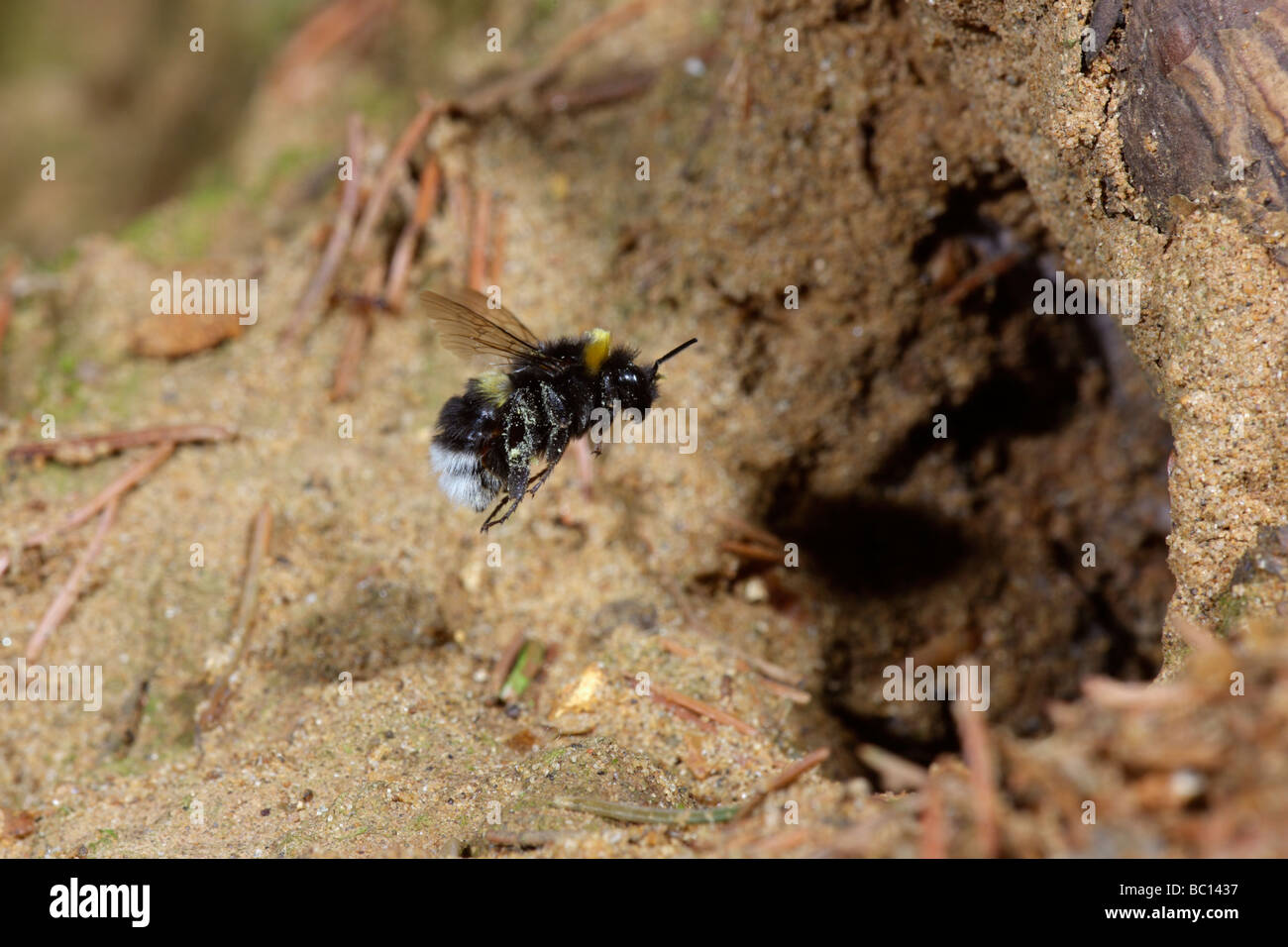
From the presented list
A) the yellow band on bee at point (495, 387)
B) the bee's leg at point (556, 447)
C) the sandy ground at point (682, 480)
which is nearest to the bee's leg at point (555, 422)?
the bee's leg at point (556, 447)

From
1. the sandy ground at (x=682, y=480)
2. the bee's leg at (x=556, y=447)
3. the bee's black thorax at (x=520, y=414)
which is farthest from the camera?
the bee's leg at (x=556, y=447)

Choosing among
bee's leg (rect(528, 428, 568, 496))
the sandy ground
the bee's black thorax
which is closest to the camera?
the sandy ground

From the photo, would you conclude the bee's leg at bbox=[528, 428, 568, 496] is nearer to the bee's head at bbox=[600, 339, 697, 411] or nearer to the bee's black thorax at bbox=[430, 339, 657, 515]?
the bee's black thorax at bbox=[430, 339, 657, 515]

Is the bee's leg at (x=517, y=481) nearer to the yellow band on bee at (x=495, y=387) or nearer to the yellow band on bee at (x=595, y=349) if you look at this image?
the yellow band on bee at (x=495, y=387)

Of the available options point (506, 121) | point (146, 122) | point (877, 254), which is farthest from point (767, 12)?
point (146, 122)

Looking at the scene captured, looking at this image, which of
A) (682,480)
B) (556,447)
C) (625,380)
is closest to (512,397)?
(556,447)

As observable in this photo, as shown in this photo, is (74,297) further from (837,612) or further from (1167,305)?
(1167,305)

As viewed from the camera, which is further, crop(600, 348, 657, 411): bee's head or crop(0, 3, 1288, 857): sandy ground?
crop(600, 348, 657, 411): bee's head

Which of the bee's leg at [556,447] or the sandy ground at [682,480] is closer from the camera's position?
the sandy ground at [682,480]

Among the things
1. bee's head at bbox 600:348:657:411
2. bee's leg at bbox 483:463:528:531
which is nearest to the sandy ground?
bee's leg at bbox 483:463:528:531
